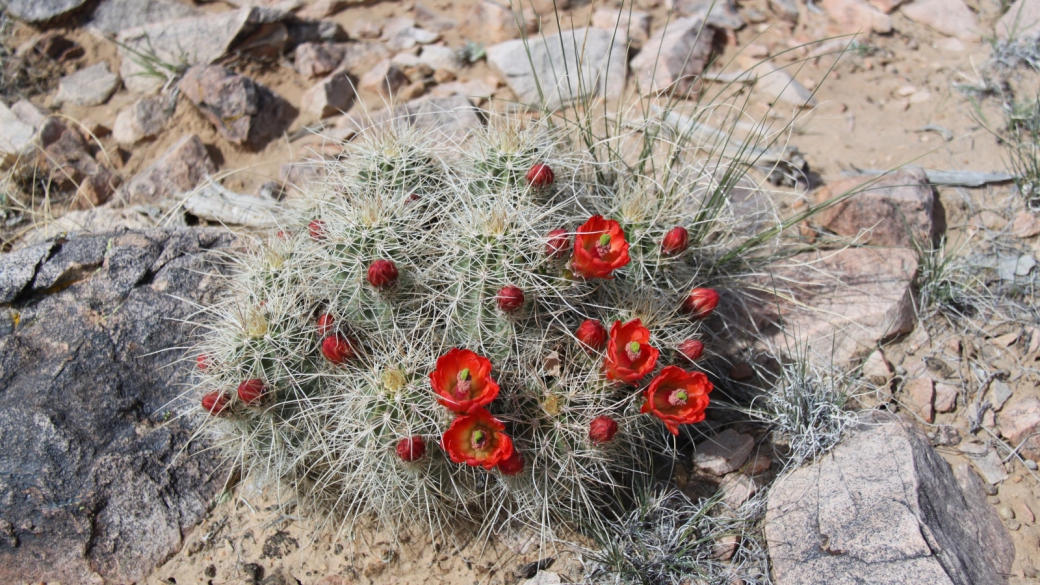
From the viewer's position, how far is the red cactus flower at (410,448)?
262 centimetres

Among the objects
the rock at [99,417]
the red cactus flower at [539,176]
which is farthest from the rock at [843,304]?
the rock at [99,417]

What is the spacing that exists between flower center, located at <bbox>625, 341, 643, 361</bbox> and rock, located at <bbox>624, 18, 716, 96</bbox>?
2835 mm

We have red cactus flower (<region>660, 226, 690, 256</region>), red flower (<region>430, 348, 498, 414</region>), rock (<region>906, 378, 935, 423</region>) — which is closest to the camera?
red flower (<region>430, 348, 498, 414</region>)

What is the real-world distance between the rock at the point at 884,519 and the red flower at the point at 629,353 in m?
0.95

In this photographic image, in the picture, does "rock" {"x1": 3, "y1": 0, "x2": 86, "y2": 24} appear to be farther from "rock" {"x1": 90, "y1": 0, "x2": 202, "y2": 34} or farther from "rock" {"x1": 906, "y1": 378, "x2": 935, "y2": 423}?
"rock" {"x1": 906, "y1": 378, "x2": 935, "y2": 423}

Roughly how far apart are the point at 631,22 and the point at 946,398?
3605 mm

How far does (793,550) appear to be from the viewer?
2.82 metres

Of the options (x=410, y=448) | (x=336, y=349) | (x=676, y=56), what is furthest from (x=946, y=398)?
(x=676, y=56)

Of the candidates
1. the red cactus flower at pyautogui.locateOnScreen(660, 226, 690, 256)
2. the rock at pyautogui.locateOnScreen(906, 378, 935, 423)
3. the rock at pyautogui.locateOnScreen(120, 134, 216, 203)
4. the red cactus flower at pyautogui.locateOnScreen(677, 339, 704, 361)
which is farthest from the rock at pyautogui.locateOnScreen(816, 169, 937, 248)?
the rock at pyautogui.locateOnScreen(120, 134, 216, 203)

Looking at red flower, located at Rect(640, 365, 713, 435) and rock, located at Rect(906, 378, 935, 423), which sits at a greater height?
red flower, located at Rect(640, 365, 713, 435)

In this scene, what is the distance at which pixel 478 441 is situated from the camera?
2518 mm

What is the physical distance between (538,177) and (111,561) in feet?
8.02

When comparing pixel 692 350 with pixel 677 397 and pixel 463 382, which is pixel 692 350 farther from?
pixel 463 382

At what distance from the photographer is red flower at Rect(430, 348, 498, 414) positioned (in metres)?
2.47
